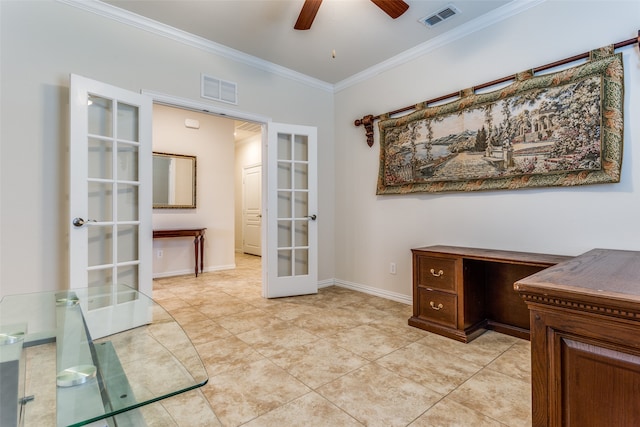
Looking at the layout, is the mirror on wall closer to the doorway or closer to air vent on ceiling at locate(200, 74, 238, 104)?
the doorway

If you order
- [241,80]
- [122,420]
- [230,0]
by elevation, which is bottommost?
[122,420]

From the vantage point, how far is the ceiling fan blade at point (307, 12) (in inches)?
80.4

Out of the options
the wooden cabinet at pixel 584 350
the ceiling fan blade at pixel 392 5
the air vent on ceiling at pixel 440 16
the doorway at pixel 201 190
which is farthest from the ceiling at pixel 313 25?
the wooden cabinet at pixel 584 350

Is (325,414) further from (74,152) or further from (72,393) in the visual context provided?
(74,152)

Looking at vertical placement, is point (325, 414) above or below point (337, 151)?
below

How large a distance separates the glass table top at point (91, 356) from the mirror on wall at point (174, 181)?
300 centimetres

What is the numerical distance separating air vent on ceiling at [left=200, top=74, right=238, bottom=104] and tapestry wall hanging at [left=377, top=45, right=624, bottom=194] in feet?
6.09

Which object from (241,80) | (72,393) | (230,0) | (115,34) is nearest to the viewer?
(72,393)

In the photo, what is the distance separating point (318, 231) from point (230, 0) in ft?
8.76

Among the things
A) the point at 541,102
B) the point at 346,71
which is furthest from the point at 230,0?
the point at 541,102

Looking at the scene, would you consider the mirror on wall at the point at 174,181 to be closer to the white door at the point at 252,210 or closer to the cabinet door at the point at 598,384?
the white door at the point at 252,210

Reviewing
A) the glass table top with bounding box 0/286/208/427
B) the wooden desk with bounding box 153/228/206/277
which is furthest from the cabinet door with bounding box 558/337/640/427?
the wooden desk with bounding box 153/228/206/277

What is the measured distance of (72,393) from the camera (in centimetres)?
93

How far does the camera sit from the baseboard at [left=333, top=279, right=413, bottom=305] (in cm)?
338
